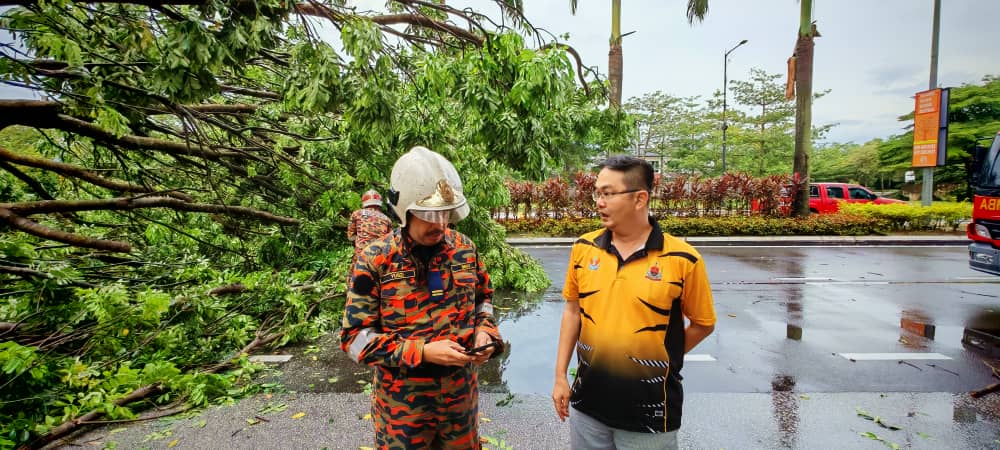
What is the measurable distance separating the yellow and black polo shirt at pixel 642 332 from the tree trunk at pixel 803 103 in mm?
15345

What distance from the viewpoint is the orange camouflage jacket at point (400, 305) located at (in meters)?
1.68

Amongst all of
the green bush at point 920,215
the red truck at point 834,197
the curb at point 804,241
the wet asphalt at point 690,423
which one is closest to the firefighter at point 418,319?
the wet asphalt at point 690,423

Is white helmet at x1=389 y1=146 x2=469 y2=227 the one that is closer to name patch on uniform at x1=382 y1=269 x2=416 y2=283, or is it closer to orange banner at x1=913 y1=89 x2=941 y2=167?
name patch on uniform at x1=382 y1=269 x2=416 y2=283

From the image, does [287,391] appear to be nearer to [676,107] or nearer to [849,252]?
[849,252]

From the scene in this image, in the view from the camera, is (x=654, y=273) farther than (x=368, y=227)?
No

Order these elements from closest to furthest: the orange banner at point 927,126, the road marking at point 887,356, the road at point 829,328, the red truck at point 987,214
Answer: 1. the road at point 829,328
2. the road marking at point 887,356
3. the red truck at point 987,214
4. the orange banner at point 927,126

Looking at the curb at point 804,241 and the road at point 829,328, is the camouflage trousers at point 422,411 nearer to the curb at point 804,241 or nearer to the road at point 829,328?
the road at point 829,328

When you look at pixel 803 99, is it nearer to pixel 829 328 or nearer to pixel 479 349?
pixel 829 328

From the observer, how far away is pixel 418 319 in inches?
69.7

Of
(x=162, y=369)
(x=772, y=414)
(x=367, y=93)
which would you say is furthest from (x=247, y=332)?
(x=772, y=414)

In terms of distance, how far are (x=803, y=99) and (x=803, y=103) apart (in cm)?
12

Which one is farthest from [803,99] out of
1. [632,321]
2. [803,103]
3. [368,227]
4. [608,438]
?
[608,438]

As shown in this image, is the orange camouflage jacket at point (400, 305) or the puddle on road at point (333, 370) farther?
the puddle on road at point (333, 370)

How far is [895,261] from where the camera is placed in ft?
33.6
